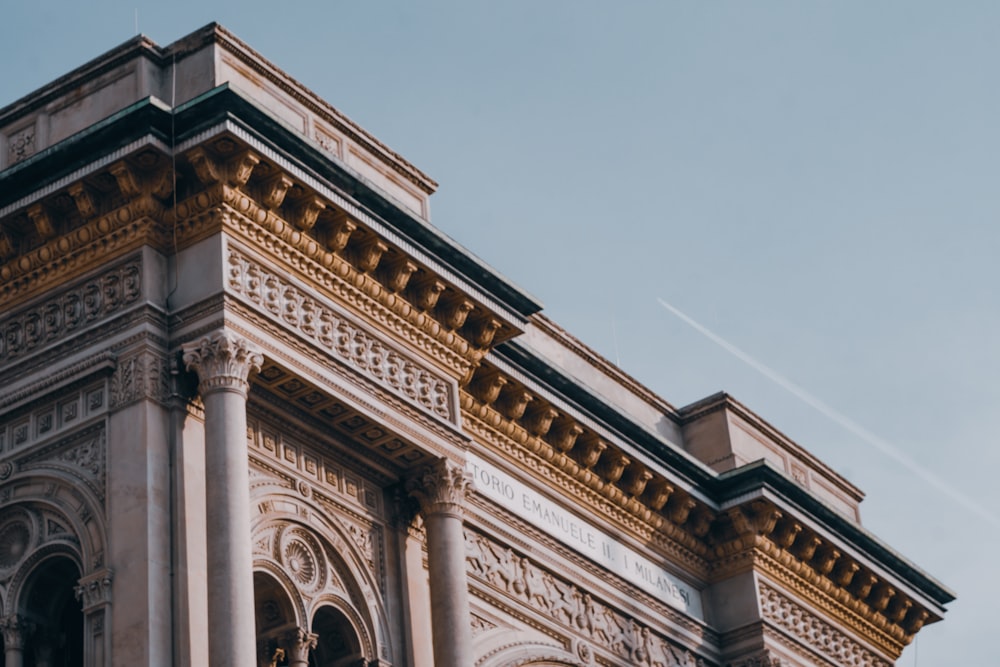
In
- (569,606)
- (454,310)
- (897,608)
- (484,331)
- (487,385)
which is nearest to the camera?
(454,310)

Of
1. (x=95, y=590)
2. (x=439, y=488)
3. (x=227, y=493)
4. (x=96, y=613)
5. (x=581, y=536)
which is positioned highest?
(x=581, y=536)

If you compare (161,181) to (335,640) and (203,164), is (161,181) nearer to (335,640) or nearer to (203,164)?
(203,164)

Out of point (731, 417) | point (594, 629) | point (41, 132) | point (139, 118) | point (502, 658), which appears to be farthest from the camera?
point (731, 417)

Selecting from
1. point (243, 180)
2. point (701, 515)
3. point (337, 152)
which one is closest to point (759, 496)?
point (701, 515)

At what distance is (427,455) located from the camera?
26703mm

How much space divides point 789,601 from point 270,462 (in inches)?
493

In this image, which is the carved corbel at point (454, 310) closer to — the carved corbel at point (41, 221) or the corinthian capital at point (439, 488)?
the corinthian capital at point (439, 488)

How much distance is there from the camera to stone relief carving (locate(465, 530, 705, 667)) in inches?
1141

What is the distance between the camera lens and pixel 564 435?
3086 centimetres

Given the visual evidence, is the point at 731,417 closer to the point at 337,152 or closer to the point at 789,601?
the point at 789,601

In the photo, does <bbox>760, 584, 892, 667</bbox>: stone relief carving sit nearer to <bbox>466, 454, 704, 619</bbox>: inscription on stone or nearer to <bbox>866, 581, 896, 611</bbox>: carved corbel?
<bbox>866, 581, 896, 611</bbox>: carved corbel

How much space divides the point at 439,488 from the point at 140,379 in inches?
183

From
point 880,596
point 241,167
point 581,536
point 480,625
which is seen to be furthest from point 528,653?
point 880,596

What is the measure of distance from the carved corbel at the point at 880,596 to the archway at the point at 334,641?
535 inches
